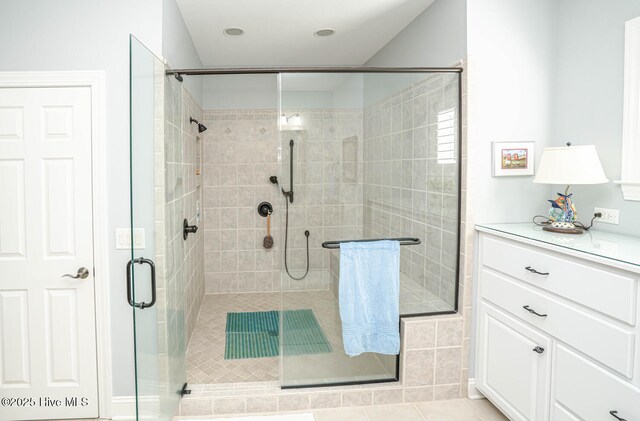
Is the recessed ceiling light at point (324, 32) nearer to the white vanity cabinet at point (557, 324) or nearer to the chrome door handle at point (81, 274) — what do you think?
the white vanity cabinet at point (557, 324)

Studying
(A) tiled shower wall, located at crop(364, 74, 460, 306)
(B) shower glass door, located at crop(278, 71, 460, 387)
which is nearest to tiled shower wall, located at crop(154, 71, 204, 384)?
(B) shower glass door, located at crop(278, 71, 460, 387)

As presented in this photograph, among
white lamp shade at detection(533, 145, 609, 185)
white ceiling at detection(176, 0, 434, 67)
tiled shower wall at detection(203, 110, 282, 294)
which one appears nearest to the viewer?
white lamp shade at detection(533, 145, 609, 185)

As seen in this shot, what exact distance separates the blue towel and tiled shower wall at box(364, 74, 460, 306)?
0.11m

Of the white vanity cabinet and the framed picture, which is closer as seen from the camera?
the white vanity cabinet

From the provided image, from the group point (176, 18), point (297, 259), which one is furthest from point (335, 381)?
point (176, 18)

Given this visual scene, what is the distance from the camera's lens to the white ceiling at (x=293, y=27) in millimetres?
2834

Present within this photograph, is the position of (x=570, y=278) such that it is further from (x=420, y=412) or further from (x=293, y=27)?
(x=293, y=27)

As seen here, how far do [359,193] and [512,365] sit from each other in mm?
1282

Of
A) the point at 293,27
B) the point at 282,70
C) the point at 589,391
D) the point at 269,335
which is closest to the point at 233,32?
the point at 293,27

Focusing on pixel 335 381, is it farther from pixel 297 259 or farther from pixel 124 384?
pixel 124 384

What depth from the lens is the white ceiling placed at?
9.30ft

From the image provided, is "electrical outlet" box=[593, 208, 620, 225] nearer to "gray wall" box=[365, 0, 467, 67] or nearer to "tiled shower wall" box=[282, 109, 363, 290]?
"gray wall" box=[365, 0, 467, 67]

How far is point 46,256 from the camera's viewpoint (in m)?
2.31

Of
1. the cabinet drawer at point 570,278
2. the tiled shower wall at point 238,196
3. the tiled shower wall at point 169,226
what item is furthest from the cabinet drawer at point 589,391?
the tiled shower wall at point 238,196
